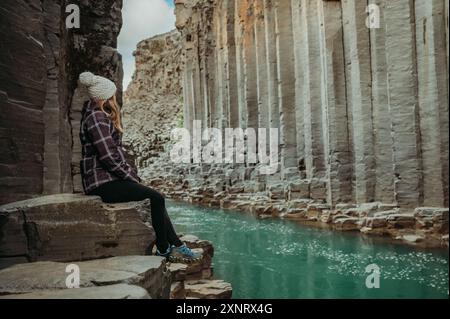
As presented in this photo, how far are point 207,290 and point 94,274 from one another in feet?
10.1

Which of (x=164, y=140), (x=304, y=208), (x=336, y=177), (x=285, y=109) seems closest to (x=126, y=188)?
(x=336, y=177)

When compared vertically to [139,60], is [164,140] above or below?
below

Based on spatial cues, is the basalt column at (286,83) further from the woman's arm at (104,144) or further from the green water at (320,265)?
the woman's arm at (104,144)

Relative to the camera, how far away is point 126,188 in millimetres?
4805

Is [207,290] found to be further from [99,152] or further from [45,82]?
[45,82]

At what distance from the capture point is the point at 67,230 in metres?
4.61

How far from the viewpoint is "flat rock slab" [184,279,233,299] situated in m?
6.55

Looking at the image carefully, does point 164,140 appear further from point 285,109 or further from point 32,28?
point 32,28

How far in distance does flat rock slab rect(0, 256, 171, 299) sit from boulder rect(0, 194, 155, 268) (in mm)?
186

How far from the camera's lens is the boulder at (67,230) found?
4.58 meters

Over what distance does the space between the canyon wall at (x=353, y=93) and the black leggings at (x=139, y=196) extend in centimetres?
836

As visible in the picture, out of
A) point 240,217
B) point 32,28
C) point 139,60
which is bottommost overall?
point 240,217

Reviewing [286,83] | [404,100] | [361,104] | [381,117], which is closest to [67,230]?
[404,100]

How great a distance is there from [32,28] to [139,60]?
52.1 meters
